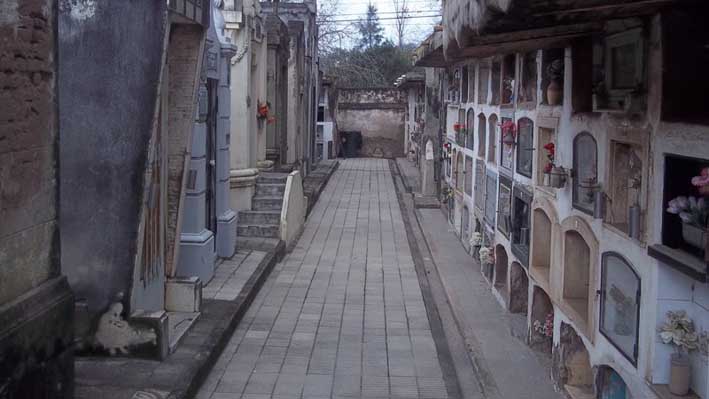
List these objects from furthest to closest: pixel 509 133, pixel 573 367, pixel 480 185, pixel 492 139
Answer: pixel 480 185 < pixel 492 139 < pixel 509 133 < pixel 573 367

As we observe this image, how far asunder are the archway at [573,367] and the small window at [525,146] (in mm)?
1922

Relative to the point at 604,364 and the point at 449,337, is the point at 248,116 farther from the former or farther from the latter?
the point at 604,364

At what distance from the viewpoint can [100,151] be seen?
553 centimetres

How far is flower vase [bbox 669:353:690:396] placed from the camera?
13.5 feet

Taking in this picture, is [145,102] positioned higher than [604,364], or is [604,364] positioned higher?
[145,102]

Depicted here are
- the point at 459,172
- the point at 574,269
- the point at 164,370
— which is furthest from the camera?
the point at 459,172

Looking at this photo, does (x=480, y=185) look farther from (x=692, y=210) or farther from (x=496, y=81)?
(x=692, y=210)

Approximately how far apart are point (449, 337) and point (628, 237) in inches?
113

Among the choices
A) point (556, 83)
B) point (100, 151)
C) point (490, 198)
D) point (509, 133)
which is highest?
point (556, 83)

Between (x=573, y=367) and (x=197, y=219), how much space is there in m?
3.80

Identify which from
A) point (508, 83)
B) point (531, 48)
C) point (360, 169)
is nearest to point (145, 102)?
point (531, 48)

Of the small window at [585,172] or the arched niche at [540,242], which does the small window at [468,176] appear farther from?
the small window at [585,172]

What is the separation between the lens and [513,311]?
26.4ft

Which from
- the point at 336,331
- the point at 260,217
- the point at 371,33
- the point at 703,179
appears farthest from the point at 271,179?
the point at 371,33
